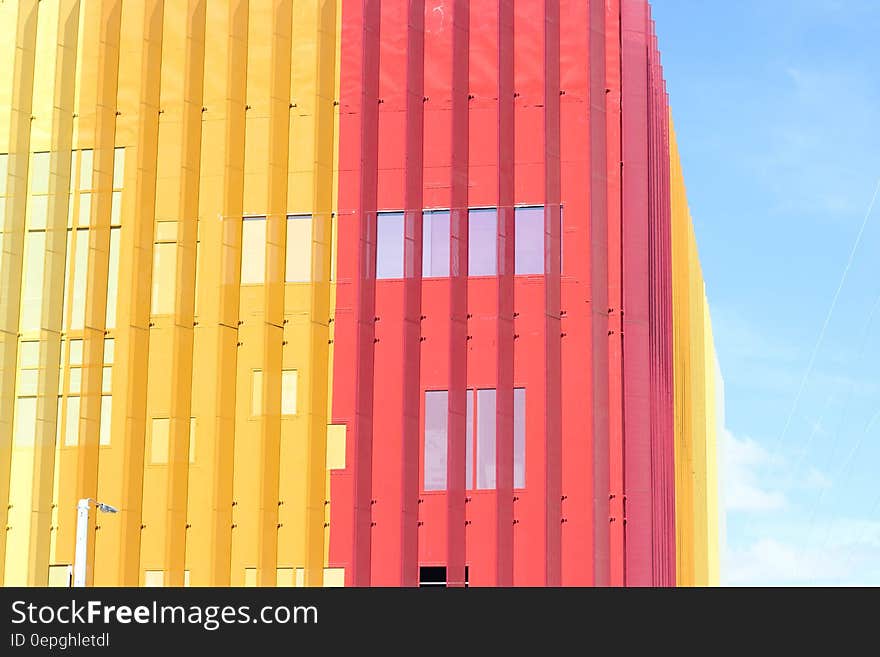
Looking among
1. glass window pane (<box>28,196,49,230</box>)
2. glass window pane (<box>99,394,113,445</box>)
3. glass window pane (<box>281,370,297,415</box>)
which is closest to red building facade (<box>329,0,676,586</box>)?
glass window pane (<box>281,370,297,415</box>)

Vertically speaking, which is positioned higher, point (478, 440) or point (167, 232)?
point (167, 232)

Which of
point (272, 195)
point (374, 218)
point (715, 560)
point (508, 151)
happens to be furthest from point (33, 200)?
point (715, 560)

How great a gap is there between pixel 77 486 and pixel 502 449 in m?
10.4

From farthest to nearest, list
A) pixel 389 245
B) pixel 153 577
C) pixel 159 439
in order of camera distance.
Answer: pixel 389 245 < pixel 159 439 < pixel 153 577

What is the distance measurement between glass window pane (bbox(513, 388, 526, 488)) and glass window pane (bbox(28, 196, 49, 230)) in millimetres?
13055

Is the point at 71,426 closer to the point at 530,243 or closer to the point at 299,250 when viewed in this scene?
the point at 299,250

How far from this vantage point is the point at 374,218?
37.9m

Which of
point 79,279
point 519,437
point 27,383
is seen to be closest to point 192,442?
point 27,383

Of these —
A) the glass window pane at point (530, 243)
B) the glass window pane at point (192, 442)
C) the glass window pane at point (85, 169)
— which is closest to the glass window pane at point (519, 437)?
the glass window pane at point (530, 243)

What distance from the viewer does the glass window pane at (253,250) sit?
38.0 metres

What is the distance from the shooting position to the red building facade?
117 feet

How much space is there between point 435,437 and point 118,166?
1088 centimetres

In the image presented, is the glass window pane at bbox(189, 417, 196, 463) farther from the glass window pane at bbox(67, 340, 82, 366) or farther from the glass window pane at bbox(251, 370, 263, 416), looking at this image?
the glass window pane at bbox(67, 340, 82, 366)

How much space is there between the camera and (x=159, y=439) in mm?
37094
